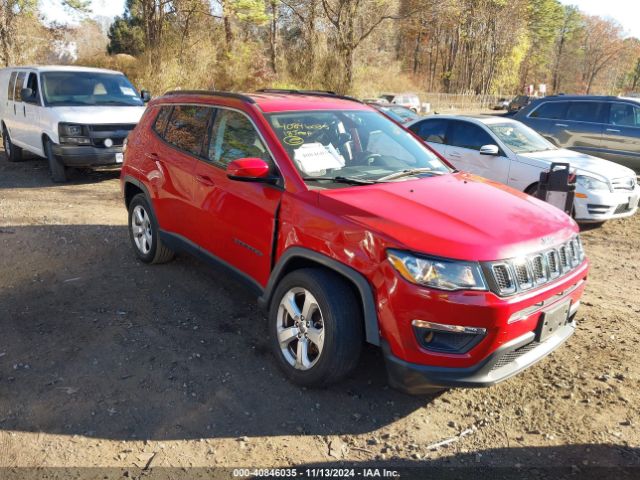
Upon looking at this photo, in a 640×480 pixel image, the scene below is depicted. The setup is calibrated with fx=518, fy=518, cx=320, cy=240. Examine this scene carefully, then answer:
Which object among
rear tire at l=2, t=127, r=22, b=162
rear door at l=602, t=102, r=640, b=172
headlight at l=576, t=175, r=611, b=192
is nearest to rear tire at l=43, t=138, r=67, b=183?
rear tire at l=2, t=127, r=22, b=162

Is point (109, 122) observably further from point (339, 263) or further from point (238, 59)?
point (238, 59)

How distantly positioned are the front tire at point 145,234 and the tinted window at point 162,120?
0.69m

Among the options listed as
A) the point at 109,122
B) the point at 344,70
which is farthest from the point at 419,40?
the point at 109,122

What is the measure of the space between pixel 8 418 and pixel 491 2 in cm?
5167

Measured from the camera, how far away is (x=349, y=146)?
3961 mm

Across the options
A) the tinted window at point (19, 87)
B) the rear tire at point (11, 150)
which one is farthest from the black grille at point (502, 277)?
the rear tire at point (11, 150)

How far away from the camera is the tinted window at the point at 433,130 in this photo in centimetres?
874

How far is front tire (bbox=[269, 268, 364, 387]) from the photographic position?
120 inches

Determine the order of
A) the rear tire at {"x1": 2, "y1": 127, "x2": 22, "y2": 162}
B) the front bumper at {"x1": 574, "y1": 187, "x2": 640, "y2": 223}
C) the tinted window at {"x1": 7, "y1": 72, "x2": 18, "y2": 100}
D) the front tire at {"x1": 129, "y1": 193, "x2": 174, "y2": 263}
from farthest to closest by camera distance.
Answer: the rear tire at {"x1": 2, "y1": 127, "x2": 22, "y2": 162}
the tinted window at {"x1": 7, "y1": 72, "x2": 18, "y2": 100}
the front bumper at {"x1": 574, "y1": 187, "x2": 640, "y2": 223}
the front tire at {"x1": 129, "y1": 193, "x2": 174, "y2": 263}

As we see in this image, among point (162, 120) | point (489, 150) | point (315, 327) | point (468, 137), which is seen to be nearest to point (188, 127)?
point (162, 120)

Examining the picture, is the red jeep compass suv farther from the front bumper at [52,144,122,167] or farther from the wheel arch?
the front bumper at [52,144,122,167]

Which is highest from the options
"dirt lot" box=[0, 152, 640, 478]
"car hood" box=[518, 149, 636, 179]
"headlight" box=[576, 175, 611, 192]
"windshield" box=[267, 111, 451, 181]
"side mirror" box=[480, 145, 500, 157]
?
"windshield" box=[267, 111, 451, 181]

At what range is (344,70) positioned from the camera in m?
27.3

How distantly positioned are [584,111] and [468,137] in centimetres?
374
